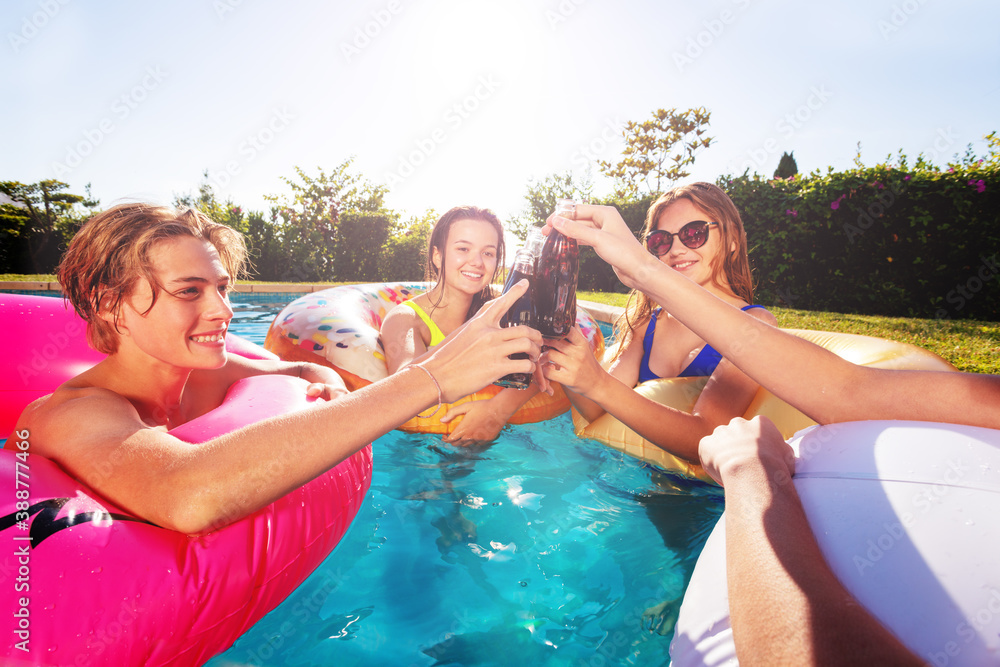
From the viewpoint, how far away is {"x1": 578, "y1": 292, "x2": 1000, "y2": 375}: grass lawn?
179 inches

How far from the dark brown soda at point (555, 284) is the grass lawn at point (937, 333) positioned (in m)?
4.20

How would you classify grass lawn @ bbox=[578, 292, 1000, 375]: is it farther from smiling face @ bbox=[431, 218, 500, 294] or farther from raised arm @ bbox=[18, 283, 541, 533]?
raised arm @ bbox=[18, 283, 541, 533]

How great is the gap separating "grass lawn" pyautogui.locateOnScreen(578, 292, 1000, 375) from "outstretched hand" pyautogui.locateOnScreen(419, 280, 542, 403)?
4.65 meters

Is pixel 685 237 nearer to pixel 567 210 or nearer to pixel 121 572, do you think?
pixel 567 210

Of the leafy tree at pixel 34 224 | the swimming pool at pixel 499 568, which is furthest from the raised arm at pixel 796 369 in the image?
the leafy tree at pixel 34 224

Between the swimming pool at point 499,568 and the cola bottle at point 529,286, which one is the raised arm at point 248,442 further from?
the swimming pool at point 499,568

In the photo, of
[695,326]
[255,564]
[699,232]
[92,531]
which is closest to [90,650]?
[92,531]

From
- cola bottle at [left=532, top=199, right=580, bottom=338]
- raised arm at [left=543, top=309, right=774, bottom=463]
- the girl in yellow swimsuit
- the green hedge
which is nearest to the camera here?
cola bottle at [left=532, top=199, right=580, bottom=338]

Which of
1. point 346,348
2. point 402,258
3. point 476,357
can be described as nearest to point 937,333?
point 346,348

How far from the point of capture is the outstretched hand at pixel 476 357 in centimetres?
135

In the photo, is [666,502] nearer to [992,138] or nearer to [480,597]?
[480,597]

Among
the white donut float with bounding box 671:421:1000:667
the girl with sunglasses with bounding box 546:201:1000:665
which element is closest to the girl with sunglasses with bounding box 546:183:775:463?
the girl with sunglasses with bounding box 546:201:1000:665

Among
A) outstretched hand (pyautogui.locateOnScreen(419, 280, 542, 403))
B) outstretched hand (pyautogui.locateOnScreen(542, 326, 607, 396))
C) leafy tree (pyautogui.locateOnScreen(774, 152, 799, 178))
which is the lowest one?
outstretched hand (pyautogui.locateOnScreen(542, 326, 607, 396))

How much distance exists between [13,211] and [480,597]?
21.7 metres
